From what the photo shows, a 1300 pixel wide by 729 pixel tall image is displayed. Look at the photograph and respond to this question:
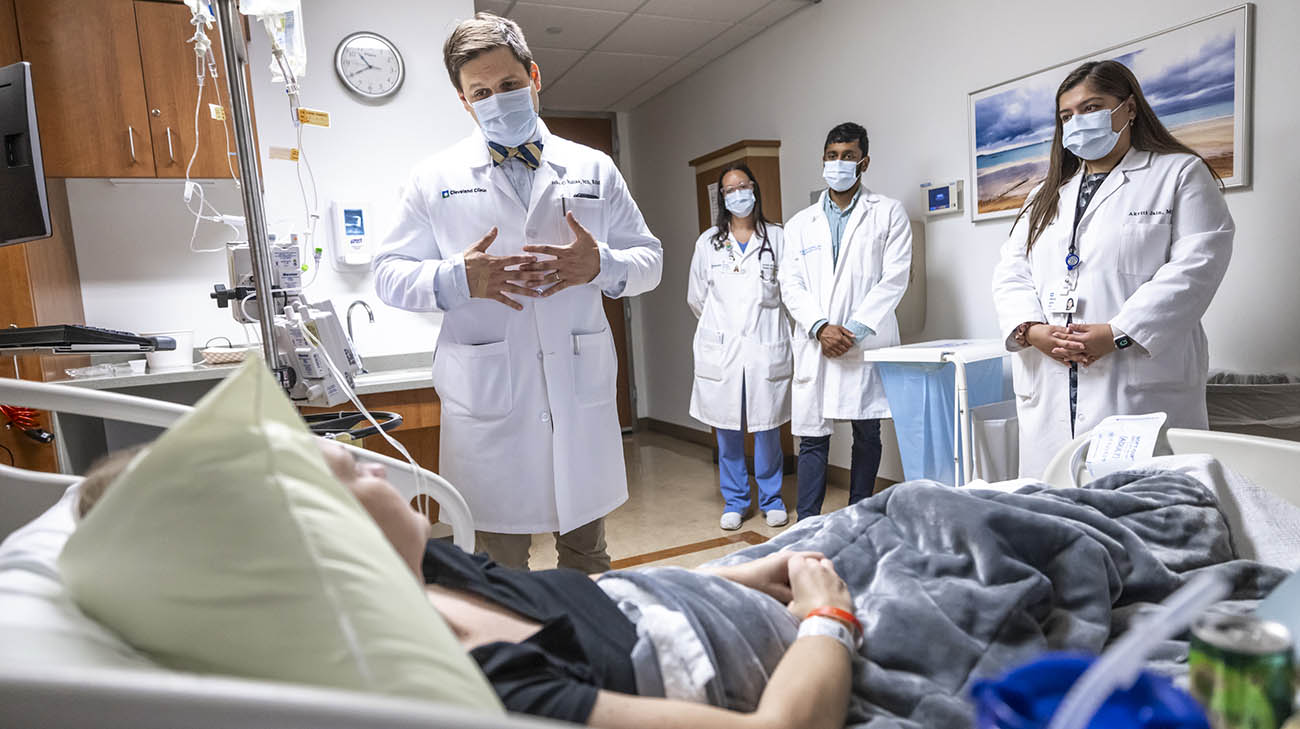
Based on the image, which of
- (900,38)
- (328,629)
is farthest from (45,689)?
(900,38)

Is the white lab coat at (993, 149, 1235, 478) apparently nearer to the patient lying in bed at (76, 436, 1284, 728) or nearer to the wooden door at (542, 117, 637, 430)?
the patient lying in bed at (76, 436, 1284, 728)

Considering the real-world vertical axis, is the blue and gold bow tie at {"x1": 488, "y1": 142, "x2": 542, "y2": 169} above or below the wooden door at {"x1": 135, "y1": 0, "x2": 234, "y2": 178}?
below

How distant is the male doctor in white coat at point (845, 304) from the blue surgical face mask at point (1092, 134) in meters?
0.98

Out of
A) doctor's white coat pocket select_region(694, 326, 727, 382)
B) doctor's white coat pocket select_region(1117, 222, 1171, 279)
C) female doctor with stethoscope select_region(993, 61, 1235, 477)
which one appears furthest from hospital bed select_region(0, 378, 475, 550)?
doctor's white coat pocket select_region(694, 326, 727, 382)

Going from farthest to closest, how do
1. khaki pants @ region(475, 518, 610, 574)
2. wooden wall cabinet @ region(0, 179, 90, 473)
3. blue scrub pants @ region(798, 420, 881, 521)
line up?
blue scrub pants @ region(798, 420, 881, 521) → wooden wall cabinet @ region(0, 179, 90, 473) → khaki pants @ region(475, 518, 610, 574)

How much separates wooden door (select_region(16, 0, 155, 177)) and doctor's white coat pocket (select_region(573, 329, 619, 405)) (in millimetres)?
2108

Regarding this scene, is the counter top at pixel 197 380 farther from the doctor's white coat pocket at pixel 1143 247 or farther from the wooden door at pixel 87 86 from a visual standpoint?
the doctor's white coat pocket at pixel 1143 247

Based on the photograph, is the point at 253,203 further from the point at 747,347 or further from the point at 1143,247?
the point at 747,347

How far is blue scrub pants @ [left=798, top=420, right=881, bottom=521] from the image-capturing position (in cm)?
320

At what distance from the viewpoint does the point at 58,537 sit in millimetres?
721

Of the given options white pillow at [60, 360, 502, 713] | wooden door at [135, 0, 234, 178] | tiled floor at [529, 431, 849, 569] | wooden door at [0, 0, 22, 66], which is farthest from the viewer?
tiled floor at [529, 431, 849, 569]

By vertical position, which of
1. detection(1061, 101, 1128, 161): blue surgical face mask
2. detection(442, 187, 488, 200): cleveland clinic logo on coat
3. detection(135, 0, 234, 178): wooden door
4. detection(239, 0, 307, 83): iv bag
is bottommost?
detection(442, 187, 488, 200): cleveland clinic logo on coat

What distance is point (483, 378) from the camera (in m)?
1.79

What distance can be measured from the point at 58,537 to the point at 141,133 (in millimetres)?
2697
